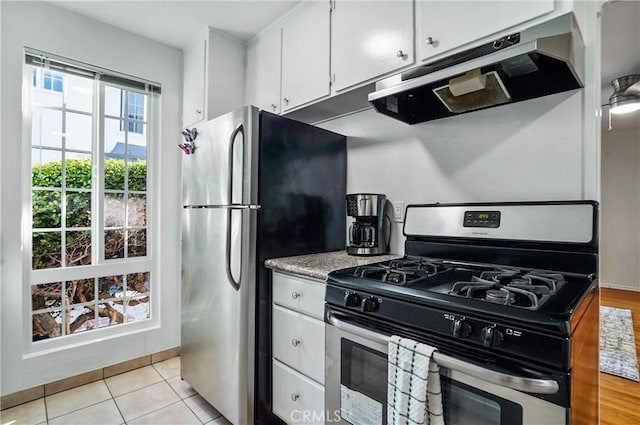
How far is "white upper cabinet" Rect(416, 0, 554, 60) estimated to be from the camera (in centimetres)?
114

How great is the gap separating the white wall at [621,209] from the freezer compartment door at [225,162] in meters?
5.67

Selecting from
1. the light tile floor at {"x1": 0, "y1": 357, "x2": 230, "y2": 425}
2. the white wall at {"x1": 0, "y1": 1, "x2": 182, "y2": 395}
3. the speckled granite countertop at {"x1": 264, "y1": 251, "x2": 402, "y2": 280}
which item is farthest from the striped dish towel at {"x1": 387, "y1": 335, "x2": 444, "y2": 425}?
the white wall at {"x1": 0, "y1": 1, "x2": 182, "y2": 395}

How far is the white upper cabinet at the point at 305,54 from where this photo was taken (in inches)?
72.1

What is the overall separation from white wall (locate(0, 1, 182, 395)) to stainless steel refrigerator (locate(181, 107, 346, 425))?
630mm

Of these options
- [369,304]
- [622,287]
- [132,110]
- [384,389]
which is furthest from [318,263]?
[622,287]

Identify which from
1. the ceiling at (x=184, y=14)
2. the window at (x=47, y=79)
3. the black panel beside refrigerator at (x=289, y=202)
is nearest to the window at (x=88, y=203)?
the window at (x=47, y=79)

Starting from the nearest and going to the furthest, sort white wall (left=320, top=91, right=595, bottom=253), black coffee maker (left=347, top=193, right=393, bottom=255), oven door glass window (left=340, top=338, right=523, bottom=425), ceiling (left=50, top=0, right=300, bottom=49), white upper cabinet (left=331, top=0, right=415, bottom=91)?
oven door glass window (left=340, top=338, right=523, bottom=425) → white wall (left=320, top=91, right=595, bottom=253) → white upper cabinet (left=331, top=0, right=415, bottom=91) → black coffee maker (left=347, top=193, right=393, bottom=255) → ceiling (left=50, top=0, right=300, bottom=49)

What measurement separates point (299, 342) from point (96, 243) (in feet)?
5.79

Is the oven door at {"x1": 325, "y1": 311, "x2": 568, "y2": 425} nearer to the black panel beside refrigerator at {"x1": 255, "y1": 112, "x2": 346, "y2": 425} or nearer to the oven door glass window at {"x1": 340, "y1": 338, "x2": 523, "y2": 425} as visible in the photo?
the oven door glass window at {"x1": 340, "y1": 338, "x2": 523, "y2": 425}

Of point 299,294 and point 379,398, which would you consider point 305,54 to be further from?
point 379,398

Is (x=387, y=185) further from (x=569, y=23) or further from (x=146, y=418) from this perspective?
(x=146, y=418)

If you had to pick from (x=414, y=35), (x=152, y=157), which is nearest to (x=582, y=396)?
(x=414, y=35)

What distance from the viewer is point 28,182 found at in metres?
2.02

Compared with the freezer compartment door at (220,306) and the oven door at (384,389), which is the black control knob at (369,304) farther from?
the freezer compartment door at (220,306)
